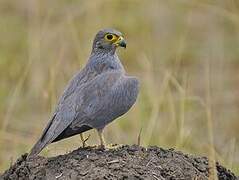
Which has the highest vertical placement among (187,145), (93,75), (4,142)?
(4,142)

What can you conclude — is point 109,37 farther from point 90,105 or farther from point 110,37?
point 90,105

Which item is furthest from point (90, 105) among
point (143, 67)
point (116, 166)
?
point (143, 67)

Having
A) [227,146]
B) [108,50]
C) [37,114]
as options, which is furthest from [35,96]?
[108,50]

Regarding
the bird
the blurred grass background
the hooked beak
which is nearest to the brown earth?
the bird

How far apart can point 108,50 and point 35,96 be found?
6.00 m

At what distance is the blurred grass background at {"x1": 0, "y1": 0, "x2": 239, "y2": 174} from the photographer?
10.2m

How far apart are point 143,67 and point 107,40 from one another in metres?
5.79

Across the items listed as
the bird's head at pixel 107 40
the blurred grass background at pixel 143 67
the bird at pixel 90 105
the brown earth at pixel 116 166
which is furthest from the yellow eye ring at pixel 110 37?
the blurred grass background at pixel 143 67

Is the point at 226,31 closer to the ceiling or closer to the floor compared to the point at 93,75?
closer to the ceiling

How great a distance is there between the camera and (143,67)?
13023 millimetres

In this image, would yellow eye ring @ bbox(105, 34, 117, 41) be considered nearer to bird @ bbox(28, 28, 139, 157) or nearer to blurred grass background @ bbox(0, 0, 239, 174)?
bird @ bbox(28, 28, 139, 157)

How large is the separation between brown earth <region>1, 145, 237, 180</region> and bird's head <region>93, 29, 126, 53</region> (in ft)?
2.48

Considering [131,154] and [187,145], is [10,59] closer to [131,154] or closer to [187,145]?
[187,145]

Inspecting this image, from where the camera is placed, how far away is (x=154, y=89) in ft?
37.2
